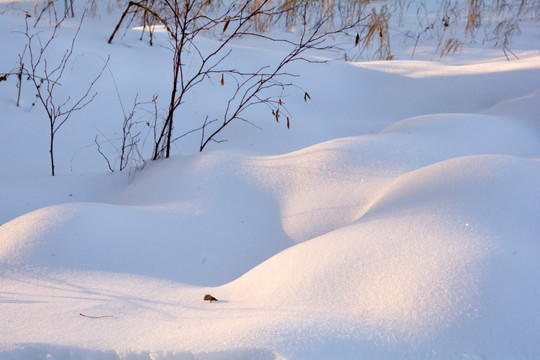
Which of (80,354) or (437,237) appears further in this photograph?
(437,237)

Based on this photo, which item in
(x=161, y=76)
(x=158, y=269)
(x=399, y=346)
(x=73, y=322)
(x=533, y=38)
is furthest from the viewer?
(x=533, y=38)

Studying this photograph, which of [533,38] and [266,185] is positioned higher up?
[533,38]

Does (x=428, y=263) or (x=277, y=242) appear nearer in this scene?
(x=428, y=263)

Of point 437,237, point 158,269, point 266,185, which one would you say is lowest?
point 158,269

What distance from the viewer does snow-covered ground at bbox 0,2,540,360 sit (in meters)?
1.00

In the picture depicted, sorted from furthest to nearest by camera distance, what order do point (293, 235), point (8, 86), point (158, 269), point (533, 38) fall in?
1. point (533, 38)
2. point (8, 86)
3. point (293, 235)
4. point (158, 269)

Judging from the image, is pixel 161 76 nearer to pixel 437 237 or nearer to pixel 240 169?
pixel 240 169

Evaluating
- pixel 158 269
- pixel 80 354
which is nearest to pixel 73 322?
pixel 80 354

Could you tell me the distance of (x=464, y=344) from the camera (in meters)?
0.96

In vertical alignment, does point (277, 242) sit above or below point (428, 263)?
below

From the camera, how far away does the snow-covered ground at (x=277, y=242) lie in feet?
3.27

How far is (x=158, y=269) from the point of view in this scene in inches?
55.9

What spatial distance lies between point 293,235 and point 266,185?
284 mm

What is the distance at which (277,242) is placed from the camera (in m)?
1.56
